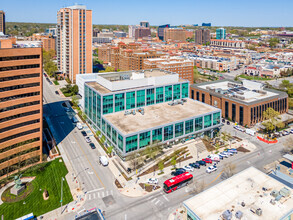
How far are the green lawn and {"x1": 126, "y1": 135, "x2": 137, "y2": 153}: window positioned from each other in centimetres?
1838

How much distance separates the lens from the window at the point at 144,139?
233ft

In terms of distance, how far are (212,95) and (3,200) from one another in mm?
90726

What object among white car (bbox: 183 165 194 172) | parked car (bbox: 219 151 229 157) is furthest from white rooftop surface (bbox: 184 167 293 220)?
parked car (bbox: 219 151 229 157)

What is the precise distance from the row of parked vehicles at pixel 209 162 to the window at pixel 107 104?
102 ft

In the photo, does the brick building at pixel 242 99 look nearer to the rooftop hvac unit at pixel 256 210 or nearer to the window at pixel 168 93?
the window at pixel 168 93

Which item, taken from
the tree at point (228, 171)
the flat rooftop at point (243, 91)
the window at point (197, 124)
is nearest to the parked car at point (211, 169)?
the tree at point (228, 171)

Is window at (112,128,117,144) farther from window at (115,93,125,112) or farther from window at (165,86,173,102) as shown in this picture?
window at (165,86,173,102)

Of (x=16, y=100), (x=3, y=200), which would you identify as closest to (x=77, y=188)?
(x=3, y=200)

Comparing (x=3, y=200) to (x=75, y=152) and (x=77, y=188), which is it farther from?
(x=75, y=152)

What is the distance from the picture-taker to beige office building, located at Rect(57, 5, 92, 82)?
14962 centimetres

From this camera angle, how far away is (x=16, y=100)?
63000 mm

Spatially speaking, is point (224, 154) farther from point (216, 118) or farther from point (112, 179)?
point (112, 179)

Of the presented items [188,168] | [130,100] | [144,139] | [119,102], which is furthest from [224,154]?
[119,102]

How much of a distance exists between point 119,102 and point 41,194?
127ft
